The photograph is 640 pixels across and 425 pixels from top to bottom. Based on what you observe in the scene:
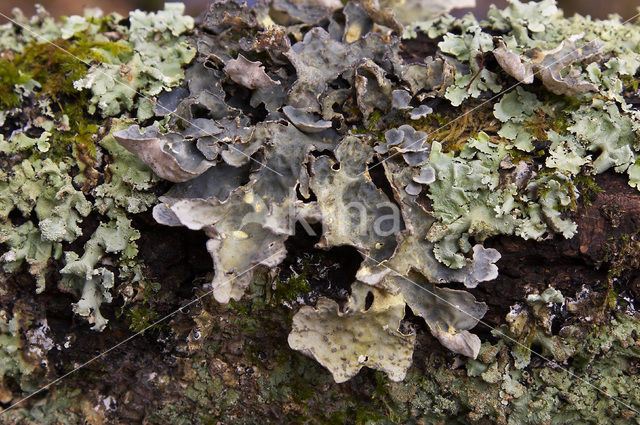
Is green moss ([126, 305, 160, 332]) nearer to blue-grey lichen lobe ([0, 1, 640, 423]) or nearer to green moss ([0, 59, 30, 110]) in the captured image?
blue-grey lichen lobe ([0, 1, 640, 423])

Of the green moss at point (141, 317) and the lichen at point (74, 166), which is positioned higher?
the lichen at point (74, 166)

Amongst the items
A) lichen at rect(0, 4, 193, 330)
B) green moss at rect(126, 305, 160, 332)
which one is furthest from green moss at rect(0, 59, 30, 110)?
green moss at rect(126, 305, 160, 332)

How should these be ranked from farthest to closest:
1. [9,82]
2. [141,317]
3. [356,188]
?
1. [9,82]
2. [141,317]
3. [356,188]

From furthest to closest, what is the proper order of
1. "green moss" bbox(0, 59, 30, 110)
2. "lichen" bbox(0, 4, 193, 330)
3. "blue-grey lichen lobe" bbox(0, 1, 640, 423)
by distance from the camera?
"green moss" bbox(0, 59, 30, 110), "lichen" bbox(0, 4, 193, 330), "blue-grey lichen lobe" bbox(0, 1, 640, 423)

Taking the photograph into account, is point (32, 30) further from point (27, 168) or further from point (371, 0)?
point (371, 0)

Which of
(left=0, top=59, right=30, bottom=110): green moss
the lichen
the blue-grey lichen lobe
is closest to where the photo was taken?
the blue-grey lichen lobe

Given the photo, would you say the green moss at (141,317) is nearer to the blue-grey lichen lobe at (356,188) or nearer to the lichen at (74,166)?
the blue-grey lichen lobe at (356,188)

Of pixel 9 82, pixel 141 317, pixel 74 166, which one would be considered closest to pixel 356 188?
pixel 141 317

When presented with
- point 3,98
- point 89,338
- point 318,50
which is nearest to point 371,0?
point 318,50

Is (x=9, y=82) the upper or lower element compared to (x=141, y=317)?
upper

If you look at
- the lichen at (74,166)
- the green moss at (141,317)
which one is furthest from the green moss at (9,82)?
the green moss at (141,317)

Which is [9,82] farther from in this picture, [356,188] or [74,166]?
[356,188]
